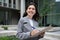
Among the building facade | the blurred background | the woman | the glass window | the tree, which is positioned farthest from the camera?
the glass window

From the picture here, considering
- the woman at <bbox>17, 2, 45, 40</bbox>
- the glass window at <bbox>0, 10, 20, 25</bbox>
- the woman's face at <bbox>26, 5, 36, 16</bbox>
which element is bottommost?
the glass window at <bbox>0, 10, 20, 25</bbox>

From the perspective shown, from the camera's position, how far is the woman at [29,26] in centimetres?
230

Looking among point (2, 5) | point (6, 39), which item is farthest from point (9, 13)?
point (6, 39)

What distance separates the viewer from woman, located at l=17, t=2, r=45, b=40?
Answer: 7.53 ft

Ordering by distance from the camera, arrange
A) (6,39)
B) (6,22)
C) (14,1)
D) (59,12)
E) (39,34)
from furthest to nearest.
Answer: (14,1) < (6,22) < (59,12) < (6,39) < (39,34)

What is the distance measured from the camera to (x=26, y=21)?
94.7 inches

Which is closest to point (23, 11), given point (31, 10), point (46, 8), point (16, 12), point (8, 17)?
point (8, 17)

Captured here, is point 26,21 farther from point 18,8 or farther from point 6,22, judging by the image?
point 18,8

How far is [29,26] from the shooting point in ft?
7.88

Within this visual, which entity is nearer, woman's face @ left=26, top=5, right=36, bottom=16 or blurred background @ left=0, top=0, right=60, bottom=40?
woman's face @ left=26, top=5, right=36, bottom=16

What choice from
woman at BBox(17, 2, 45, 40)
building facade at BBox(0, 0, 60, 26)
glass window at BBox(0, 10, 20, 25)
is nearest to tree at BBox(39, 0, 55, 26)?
building facade at BBox(0, 0, 60, 26)

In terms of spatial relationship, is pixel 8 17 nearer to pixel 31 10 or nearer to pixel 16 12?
pixel 16 12

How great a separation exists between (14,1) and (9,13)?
3191 millimetres

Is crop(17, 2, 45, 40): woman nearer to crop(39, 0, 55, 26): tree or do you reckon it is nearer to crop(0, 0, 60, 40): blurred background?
crop(0, 0, 60, 40): blurred background
